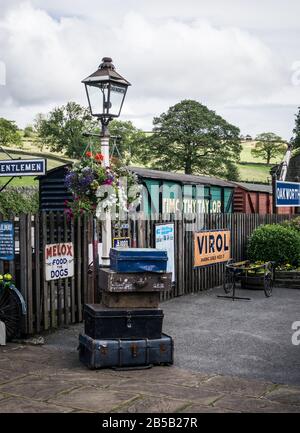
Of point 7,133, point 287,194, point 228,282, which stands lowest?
point 228,282

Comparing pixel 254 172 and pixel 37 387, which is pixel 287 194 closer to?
pixel 37 387

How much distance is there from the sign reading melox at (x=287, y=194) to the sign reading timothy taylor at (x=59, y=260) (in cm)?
822

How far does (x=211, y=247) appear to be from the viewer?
1616 centimetres

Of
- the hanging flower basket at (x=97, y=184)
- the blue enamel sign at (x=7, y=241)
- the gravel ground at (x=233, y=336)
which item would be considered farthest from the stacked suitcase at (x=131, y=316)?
the blue enamel sign at (x=7, y=241)

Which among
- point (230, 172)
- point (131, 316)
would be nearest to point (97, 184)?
point (131, 316)

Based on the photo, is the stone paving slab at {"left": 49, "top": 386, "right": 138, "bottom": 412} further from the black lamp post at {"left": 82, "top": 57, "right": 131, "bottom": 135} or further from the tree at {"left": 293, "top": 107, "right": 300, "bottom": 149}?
the tree at {"left": 293, "top": 107, "right": 300, "bottom": 149}

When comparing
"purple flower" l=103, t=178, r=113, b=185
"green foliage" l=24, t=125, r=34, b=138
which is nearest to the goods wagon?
"purple flower" l=103, t=178, r=113, b=185

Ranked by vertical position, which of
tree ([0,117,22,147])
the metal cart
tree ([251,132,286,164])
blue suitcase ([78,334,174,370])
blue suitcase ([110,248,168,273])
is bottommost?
blue suitcase ([78,334,174,370])

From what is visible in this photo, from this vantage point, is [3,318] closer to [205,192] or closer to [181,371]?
[181,371]

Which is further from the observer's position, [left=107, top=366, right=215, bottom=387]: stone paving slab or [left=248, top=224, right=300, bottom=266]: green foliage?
[left=248, top=224, right=300, bottom=266]: green foliage

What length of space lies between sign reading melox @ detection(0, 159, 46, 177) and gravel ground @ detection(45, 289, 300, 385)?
170 inches

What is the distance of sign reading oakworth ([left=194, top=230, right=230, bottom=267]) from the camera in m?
15.4

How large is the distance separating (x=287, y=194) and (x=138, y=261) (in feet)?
33.6

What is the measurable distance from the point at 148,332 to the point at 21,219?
302 cm
